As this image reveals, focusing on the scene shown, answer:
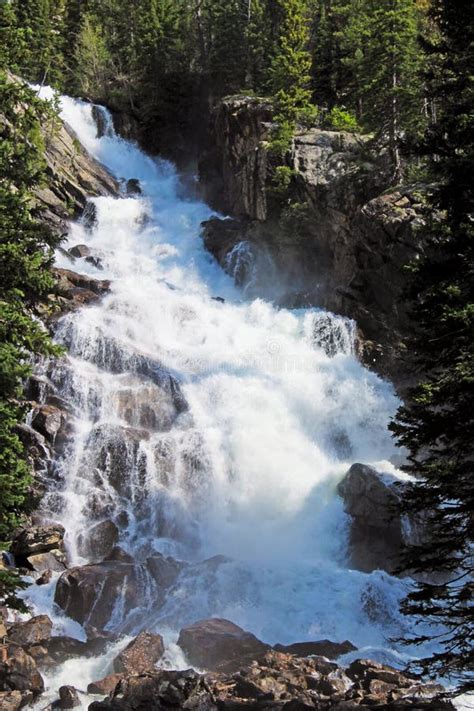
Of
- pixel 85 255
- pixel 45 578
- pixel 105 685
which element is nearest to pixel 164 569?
pixel 45 578

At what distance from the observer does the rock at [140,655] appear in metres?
14.1

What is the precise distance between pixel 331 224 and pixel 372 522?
17.0 m

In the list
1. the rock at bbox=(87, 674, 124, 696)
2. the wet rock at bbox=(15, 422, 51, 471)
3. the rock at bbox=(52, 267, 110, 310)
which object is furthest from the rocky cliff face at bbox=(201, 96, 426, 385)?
the rock at bbox=(87, 674, 124, 696)

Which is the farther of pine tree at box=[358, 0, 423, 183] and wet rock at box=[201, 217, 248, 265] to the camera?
wet rock at box=[201, 217, 248, 265]

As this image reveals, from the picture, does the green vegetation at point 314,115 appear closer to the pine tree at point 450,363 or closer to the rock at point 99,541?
the pine tree at point 450,363

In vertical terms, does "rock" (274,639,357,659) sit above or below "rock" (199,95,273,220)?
below

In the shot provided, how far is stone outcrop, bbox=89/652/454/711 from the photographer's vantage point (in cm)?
1207

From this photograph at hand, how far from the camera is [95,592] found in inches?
663

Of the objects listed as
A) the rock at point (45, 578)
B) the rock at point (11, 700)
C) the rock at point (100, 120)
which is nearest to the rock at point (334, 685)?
the rock at point (11, 700)

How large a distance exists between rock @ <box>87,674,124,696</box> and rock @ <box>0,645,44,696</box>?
1.14 metres

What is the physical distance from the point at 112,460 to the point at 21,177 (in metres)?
11.4

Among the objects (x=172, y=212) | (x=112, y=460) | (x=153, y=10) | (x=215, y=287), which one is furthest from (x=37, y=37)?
(x=112, y=460)

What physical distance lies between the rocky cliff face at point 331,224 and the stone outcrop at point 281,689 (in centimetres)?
1596

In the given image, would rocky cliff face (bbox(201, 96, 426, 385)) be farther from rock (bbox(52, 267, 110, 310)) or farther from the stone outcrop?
the stone outcrop
